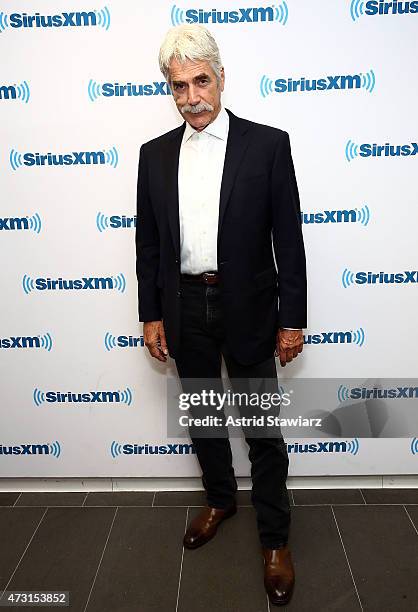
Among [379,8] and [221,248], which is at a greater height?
[379,8]

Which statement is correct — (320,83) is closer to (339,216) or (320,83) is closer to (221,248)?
(339,216)

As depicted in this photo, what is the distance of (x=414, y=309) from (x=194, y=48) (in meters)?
1.35

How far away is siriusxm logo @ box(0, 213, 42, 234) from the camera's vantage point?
2207 mm

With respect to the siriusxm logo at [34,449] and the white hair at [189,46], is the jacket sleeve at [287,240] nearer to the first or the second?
the white hair at [189,46]

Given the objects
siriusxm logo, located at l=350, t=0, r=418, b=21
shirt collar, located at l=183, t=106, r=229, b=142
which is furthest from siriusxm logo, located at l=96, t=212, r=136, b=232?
siriusxm logo, located at l=350, t=0, r=418, b=21

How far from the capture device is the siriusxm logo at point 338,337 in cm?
228

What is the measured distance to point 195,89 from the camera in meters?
1.66

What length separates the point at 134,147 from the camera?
82.6 inches

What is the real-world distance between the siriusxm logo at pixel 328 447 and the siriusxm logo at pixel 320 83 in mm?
1489

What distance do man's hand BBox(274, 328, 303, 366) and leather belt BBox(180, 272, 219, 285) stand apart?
0.29 m

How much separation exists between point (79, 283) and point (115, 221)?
1.01 ft

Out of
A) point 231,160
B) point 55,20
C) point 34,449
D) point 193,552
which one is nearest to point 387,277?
point 231,160

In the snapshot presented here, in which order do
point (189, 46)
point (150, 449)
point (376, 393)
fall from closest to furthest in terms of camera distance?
point (189, 46), point (376, 393), point (150, 449)

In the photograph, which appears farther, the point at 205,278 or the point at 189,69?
the point at 205,278
